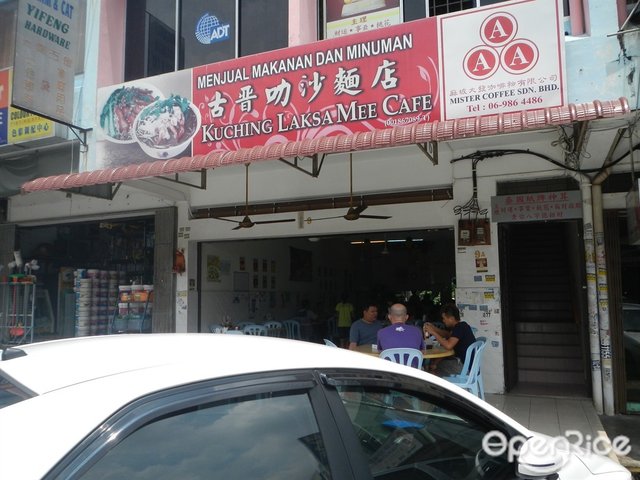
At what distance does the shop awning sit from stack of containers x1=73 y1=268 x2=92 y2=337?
3516mm

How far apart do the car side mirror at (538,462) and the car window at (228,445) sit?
81cm

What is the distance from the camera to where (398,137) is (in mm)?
5738

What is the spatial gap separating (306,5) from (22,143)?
5.78m

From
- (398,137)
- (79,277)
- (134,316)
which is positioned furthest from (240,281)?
(398,137)

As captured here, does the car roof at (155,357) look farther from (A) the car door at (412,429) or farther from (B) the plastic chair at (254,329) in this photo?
(B) the plastic chair at (254,329)

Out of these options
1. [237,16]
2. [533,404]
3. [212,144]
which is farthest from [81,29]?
[533,404]

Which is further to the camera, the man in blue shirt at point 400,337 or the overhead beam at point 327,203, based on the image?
the overhead beam at point 327,203

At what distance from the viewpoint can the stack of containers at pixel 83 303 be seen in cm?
1031

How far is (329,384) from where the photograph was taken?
1780 mm

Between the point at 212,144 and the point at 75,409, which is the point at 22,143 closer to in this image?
the point at 212,144

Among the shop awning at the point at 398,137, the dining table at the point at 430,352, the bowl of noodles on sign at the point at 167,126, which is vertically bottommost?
the dining table at the point at 430,352

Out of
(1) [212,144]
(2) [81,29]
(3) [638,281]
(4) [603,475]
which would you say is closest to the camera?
(4) [603,475]

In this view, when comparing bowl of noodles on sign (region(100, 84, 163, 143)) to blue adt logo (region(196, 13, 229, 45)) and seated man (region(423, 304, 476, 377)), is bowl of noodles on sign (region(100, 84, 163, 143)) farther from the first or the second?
seated man (region(423, 304, 476, 377))

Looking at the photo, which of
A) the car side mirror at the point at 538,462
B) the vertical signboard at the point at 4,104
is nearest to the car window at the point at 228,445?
the car side mirror at the point at 538,462
